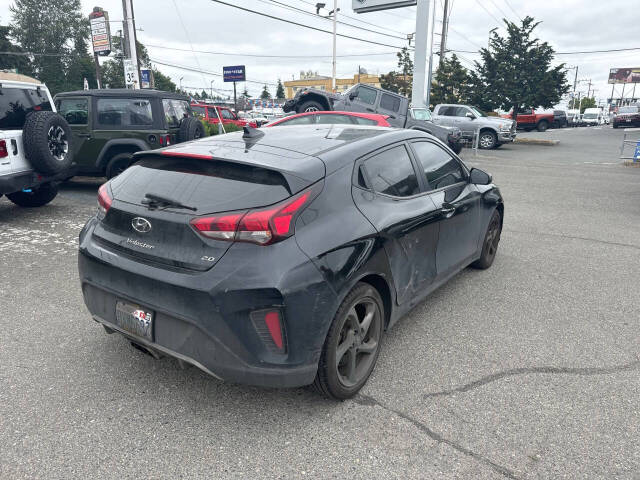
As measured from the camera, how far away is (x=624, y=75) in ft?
369

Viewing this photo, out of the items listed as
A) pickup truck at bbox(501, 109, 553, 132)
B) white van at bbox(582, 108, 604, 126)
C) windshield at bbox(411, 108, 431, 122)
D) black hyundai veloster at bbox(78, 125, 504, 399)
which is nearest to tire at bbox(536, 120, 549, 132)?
pickup truck at bbox(501, 109, 553, 132)

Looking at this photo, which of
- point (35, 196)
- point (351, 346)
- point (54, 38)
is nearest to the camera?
point (351, 346)

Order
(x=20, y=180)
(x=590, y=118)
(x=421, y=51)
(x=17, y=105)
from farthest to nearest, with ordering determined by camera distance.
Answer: (x=590, y=118) → (x=421, y=51) → (x=17, y=105) → (x=20, y=180)

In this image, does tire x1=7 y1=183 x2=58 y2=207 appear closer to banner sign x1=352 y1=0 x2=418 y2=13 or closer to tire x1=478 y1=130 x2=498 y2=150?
tire x1=478 y1=130 x2=498 y2=150

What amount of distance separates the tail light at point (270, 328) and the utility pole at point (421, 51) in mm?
21162

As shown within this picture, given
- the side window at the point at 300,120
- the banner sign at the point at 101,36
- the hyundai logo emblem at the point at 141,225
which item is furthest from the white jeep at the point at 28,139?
the banner sign at the point at 101,36

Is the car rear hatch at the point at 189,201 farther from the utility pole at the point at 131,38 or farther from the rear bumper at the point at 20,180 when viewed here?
the utility pole at the point at 131,38

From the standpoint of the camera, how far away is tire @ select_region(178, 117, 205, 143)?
8961 mm

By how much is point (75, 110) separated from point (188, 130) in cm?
201

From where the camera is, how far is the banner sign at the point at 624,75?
109562mm

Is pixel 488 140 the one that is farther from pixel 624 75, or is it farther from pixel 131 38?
pixel 624 75

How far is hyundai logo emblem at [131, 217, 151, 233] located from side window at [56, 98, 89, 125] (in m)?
7.07

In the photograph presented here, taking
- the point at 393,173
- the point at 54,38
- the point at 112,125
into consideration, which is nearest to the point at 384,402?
the point at 393,173

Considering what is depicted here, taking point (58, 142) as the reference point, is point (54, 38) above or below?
above
